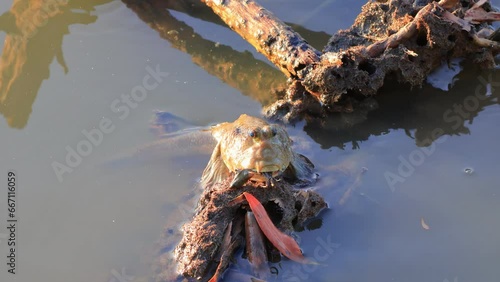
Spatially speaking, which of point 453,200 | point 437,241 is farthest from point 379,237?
point 453,200

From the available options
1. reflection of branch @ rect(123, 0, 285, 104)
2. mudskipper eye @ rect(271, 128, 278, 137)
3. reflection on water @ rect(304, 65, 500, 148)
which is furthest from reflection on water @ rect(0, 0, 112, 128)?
reflection on water @ rect(304, 65, 500, 148)

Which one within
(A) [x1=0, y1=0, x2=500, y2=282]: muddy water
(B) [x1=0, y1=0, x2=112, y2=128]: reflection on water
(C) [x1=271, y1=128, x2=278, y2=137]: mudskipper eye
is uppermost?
(C) [x1=271, y1=128, x2=278, y2=137]: mudskipper eye

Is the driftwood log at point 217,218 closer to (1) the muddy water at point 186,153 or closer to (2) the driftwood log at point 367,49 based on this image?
(1) the muddy water at point 186,153

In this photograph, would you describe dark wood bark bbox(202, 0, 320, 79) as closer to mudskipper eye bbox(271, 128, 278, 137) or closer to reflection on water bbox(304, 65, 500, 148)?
reflection on water bbox(304, 65, 500, 148)

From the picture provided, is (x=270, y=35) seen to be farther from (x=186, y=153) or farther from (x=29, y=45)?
(x=29, y=45)

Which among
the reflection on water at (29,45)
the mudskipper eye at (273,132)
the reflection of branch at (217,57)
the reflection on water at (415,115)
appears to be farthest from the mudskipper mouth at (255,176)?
the reflection on water at (29,45)
